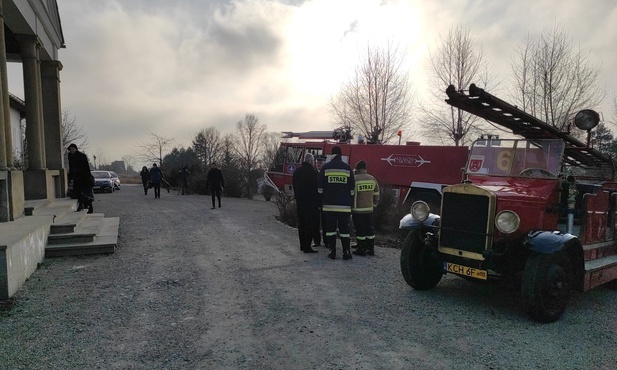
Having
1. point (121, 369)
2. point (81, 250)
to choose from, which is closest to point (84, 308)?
point (121, 369)

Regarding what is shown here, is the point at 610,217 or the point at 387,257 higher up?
the point at 610,217

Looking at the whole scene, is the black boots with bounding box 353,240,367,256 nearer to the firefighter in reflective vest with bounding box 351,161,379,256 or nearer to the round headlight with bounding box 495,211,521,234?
the firefighter in reflective vest with bounding box 351,161,379,256

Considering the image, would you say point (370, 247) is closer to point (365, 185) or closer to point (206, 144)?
point (365, 185)

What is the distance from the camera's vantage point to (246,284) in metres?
5.62

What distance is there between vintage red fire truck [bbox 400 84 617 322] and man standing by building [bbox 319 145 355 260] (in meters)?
1.79

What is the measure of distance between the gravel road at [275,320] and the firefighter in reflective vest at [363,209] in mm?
670

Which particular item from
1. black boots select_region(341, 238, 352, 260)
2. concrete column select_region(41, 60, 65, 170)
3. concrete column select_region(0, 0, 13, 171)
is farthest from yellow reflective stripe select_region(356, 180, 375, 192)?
concrete column select_region(41, 60, 65, 170)

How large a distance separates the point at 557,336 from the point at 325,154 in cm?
1188

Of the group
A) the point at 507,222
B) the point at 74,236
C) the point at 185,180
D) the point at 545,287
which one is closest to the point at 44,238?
the point at 74,236

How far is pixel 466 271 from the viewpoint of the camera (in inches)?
193

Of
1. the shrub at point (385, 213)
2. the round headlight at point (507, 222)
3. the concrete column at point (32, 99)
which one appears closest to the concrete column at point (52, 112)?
the concrete column at point (32, 99)

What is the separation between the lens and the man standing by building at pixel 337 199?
23.8 ft

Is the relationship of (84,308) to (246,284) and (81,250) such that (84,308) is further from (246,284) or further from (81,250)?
(81,250)

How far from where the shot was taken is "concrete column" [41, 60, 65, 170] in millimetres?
12500
